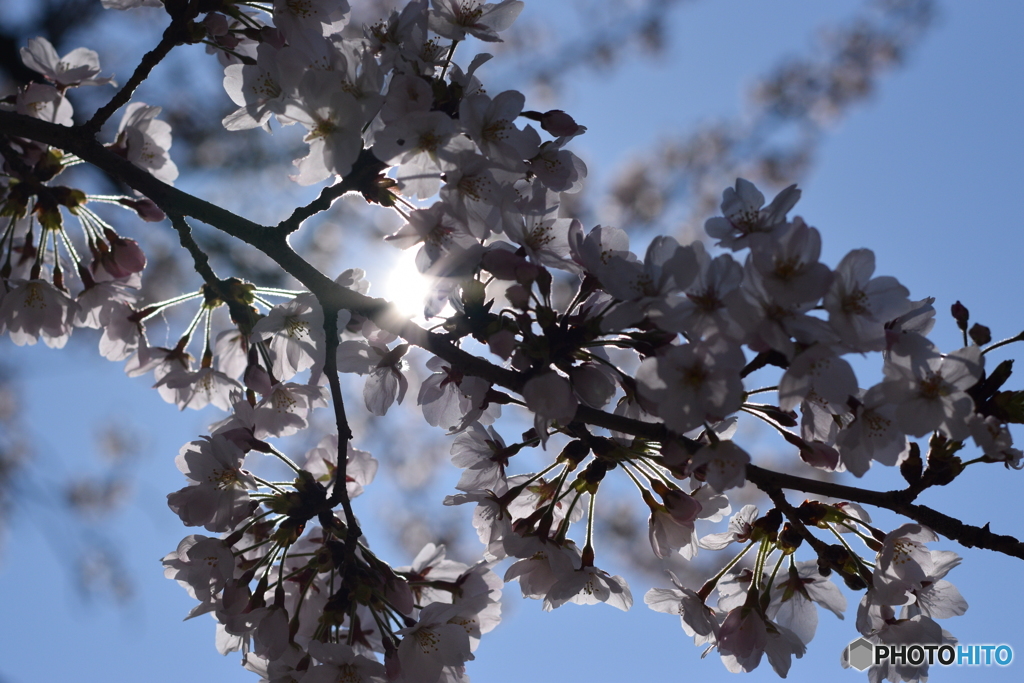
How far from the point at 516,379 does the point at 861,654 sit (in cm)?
125

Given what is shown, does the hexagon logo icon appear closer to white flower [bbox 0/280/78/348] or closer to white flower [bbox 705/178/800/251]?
white flower [bbox 705/178/800/251]

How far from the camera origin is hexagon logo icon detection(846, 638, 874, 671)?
1845mm

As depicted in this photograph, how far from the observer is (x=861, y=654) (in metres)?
1.87

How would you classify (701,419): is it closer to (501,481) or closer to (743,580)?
(501,481)

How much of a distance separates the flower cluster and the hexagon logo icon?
0.22ft

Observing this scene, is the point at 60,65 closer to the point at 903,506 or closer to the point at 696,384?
the point at 696,384

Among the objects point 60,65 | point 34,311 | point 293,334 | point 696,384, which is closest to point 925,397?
Answer: point 696,384

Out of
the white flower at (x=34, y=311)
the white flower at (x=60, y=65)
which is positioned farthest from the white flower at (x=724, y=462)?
the white flower at (x=60, y=65)

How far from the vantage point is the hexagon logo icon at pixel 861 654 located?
6.05 ft

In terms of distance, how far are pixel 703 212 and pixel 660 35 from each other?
11.5 ft

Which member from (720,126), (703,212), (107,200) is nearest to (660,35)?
(720,126)

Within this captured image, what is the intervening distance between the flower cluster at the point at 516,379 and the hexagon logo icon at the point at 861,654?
2.7 inches

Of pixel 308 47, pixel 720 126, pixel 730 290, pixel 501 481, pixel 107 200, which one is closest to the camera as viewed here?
pixel 730 290

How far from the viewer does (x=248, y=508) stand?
5.70ft
